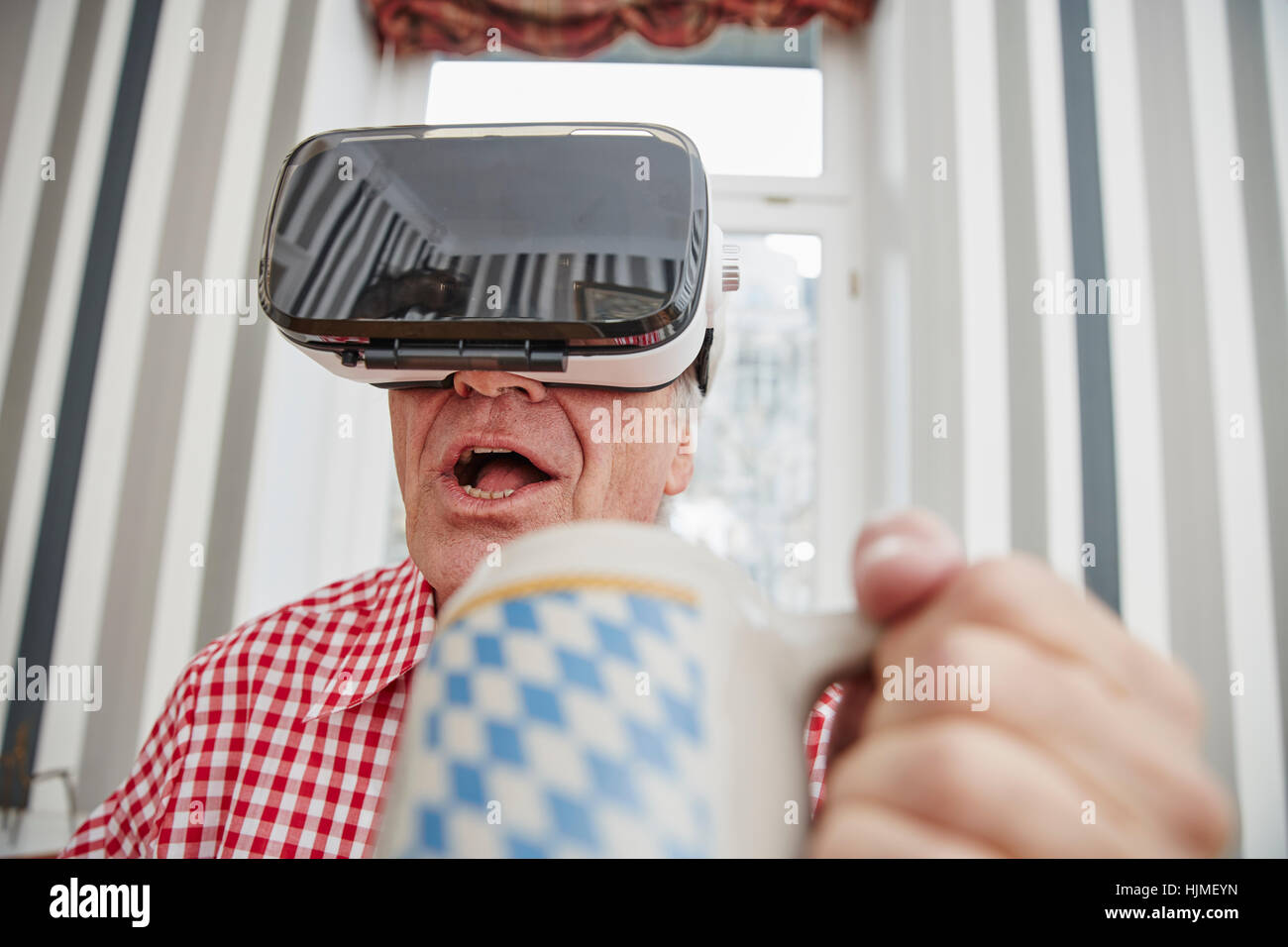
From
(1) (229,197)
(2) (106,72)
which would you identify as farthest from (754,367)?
(2) (106,72)

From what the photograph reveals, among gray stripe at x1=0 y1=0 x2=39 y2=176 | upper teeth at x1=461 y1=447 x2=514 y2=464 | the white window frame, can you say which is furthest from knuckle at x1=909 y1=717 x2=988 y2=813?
gray stripe at x1=0 y1=0 x2=39 y2=176

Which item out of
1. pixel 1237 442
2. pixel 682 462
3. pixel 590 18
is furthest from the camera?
pixel 590 18

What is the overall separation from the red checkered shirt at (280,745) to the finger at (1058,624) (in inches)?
13.2

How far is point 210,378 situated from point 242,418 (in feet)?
0.31

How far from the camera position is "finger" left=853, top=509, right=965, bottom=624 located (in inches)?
5.9

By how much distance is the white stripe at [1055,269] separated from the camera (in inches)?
43.7

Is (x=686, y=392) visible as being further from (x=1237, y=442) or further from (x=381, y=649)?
(x=1237, y=442)

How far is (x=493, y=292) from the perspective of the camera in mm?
360

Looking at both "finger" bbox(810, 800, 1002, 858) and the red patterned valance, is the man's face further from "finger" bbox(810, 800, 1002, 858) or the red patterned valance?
the red patterned valance

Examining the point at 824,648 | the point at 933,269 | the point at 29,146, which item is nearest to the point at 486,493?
the point at 824,648

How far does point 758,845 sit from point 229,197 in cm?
156

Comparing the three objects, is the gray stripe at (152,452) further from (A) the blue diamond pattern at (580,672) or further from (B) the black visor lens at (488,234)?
(A) the blue diamond pattern at (580,672)

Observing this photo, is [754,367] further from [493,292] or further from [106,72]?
[106,72]

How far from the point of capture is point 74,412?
1.34 m
